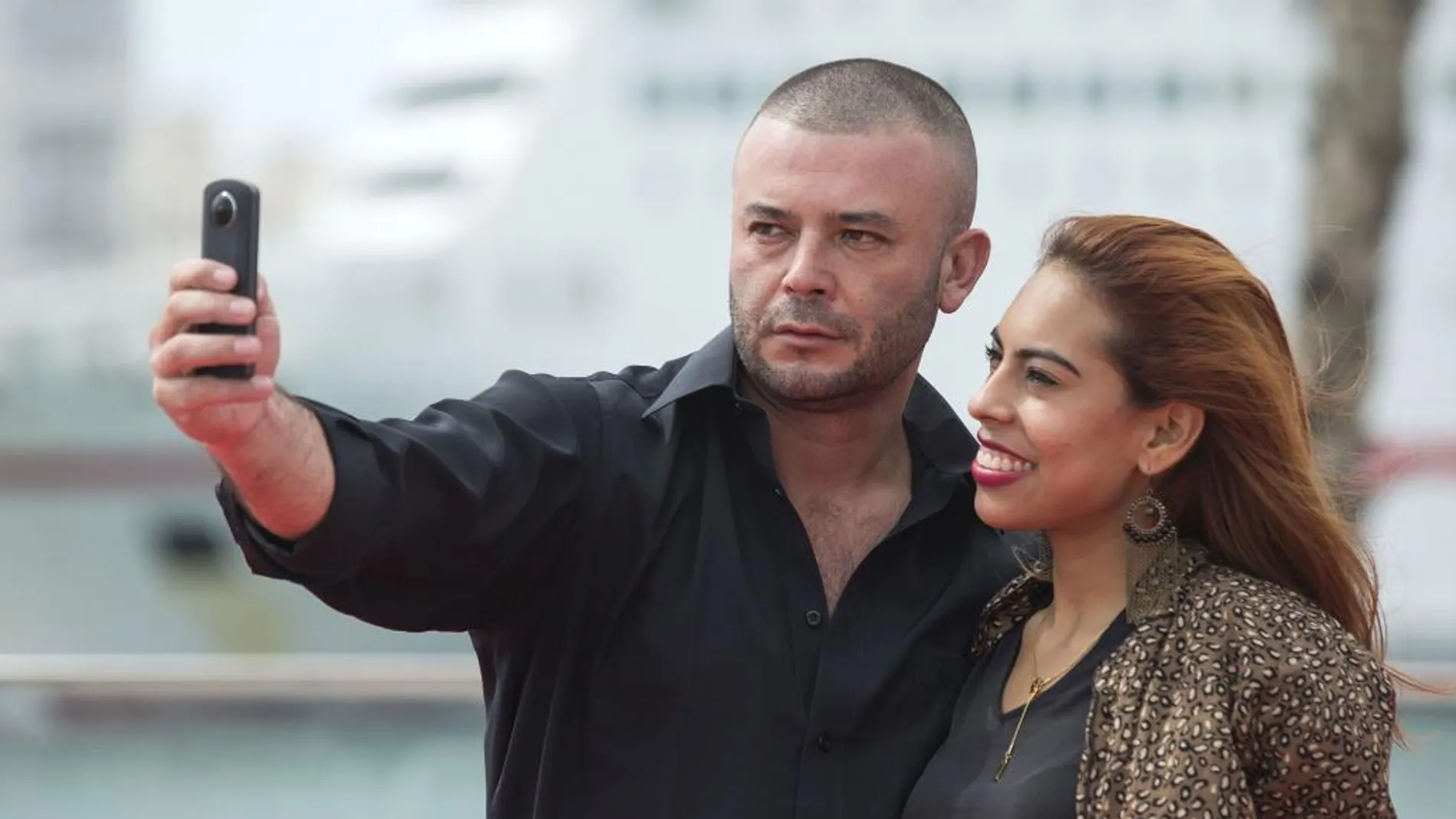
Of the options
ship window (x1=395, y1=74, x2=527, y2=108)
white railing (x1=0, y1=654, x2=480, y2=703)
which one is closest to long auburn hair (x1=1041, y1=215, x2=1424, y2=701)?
white railing (x1=0, y1=654, x2=480, y2=703)

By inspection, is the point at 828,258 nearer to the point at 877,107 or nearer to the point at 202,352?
the point at 877,107

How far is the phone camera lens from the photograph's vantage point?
1793 mm

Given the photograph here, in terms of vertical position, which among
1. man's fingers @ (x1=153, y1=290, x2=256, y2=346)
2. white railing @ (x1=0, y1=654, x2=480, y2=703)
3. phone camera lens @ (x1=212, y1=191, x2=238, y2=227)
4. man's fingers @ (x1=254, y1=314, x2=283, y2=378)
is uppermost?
phone camera lens @ (x1=212, y1=191, x2=238, y2=227)

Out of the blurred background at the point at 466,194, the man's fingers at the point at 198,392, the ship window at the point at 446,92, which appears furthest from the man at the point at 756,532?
the ship window at the point at 446,92

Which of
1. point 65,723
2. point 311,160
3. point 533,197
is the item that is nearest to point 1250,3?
point 533,197

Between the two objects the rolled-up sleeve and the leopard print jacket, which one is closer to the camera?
the rolled-up sleeve

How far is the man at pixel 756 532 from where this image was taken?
240 centimetres

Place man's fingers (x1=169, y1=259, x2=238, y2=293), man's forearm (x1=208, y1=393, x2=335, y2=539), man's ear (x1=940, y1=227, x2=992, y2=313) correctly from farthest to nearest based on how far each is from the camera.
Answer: man's ear (x1=940, y1=227, x2=992, y2=313), man's forearm (x1=208, y1=393, x2=335, y2=539), man's fingers (x1=169, y1=259, x2=238, y2=293)

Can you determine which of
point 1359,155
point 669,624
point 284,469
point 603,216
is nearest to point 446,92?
point 603,216

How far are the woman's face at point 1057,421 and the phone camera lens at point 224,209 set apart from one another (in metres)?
0.98

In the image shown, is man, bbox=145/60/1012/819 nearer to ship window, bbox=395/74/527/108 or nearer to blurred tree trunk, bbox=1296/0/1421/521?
blurred tree trunk, bbox=1296/0/1421/521

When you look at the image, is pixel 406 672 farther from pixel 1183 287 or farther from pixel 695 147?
pixel 695 147

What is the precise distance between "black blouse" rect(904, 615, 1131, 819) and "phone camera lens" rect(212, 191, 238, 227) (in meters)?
1.07

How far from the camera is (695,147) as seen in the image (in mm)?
19156
